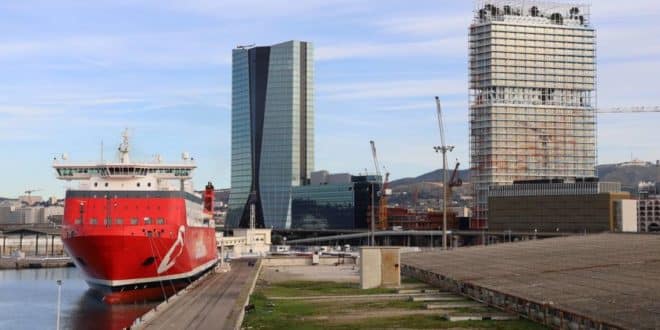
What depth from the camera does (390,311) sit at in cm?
8444

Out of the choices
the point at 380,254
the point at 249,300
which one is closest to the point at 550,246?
the point at 380,254

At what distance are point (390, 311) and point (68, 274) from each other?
4336 inches

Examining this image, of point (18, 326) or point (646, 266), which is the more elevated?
point (646, 266)

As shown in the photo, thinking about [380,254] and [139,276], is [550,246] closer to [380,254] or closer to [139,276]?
[380,254]

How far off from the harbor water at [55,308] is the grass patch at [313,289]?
14.2 meters

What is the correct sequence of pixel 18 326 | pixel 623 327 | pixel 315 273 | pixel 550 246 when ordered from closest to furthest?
pixel 623 327
pixel 18 326
pixel 550 246
pixel 315 273

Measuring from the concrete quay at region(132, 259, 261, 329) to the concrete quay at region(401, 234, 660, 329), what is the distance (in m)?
20.2

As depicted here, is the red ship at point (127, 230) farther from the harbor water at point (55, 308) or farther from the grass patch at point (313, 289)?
the grass patch at point (313, 289)

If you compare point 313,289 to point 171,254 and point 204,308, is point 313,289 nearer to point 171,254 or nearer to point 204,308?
point 171,254

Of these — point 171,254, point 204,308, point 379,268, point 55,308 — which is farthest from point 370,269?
point 55,308

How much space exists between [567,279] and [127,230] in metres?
45.2

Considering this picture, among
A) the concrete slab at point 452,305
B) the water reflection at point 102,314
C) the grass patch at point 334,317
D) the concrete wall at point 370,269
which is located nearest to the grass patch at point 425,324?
the grass patch at point 334,317

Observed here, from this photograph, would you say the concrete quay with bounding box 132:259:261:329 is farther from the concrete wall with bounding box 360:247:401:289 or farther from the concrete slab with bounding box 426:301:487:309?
the concrete slab with bounding box 426:301:487:309

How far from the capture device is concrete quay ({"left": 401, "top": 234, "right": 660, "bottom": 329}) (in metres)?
66.0
